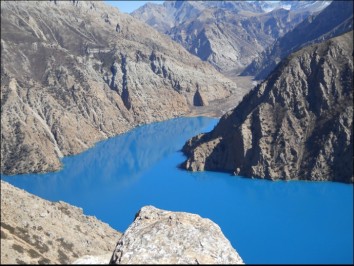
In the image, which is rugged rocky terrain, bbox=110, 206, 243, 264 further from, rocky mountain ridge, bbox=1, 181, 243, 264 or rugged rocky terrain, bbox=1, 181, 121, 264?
rugged rocky terrain, bbox=1, 181, 121, 264

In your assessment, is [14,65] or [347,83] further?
[14,65]

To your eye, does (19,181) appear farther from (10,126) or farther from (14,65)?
(14,65)

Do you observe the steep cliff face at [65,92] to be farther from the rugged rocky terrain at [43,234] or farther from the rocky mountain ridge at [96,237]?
the rocky mountain ridge at [96,237]

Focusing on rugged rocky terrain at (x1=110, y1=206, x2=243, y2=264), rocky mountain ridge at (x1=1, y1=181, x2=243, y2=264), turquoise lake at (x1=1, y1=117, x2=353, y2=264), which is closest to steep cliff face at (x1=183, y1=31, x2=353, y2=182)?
turquoise lake at (x1=1, y1=117, x2=353, y2=264)

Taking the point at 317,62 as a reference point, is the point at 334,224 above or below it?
below

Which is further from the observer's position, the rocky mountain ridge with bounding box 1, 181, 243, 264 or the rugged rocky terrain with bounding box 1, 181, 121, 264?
the rugged rocky terrain with bounding box 1, 181, 121, 264

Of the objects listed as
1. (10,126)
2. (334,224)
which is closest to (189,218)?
(334,224)

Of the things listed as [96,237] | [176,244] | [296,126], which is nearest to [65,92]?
[296,126]
